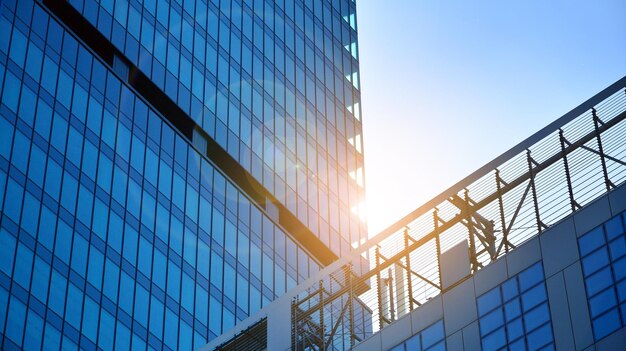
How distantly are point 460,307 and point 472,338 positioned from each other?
152 cm

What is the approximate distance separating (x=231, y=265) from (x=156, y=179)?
26.8ft

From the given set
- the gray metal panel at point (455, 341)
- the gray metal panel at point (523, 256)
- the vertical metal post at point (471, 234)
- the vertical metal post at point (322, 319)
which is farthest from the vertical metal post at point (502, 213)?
the vertical metal post at point (322, 319)

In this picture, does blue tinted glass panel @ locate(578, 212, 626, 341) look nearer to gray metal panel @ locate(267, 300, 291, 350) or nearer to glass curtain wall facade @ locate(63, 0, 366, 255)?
gray metal panel @ locate(267, 300, 291, 350)

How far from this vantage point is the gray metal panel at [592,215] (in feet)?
129

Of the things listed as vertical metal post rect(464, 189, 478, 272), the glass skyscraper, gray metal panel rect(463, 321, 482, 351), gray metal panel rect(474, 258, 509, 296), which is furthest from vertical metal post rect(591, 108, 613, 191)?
the glass skyscraper

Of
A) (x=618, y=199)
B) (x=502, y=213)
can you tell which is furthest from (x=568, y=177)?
(x=618, y=199)

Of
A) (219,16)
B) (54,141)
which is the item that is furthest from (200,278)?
(219,16)

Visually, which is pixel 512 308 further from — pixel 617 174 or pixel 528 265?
pixel 617 174

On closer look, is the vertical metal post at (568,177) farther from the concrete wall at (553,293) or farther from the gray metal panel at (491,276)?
the gray metal panel at (491,276)

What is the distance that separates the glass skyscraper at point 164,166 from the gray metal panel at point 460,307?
25.0 m

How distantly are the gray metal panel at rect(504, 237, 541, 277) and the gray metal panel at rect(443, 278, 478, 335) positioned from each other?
6.04 ft

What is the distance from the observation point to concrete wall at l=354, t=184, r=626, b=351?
3812cm

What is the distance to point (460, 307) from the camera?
4272 cm

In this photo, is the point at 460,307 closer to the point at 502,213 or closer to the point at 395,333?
the point at 395,333
